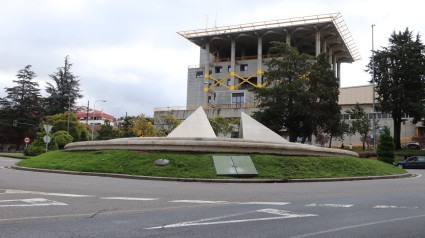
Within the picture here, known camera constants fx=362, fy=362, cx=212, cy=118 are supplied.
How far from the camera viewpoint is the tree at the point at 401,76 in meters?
40.9

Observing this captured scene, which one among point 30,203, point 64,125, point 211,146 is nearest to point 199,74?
point 64,125

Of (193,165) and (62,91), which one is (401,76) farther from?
(62,91)

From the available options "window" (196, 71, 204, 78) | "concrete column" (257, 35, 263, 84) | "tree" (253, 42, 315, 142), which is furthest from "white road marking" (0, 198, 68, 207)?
"window" (196, 71, 204, 78)

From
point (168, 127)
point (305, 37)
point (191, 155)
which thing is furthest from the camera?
point (305, 37)

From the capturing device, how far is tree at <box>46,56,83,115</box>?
70188 millimetres

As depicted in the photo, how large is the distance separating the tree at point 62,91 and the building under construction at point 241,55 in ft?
63.2

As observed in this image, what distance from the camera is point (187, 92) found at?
76.7m

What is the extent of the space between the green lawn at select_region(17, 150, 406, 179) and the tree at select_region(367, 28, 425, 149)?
25.1 m

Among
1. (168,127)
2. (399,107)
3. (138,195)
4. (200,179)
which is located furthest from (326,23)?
(138,195)

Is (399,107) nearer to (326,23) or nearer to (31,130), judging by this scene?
(326,23)

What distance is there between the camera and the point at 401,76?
42.5 m

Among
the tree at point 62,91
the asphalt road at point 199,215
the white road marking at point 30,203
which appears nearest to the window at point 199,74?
the tree at point 62,91

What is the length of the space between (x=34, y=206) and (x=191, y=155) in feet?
33.8

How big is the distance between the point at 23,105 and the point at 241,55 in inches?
1724
